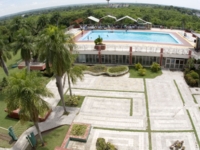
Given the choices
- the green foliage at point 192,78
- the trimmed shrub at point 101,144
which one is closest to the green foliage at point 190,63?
the green foliage at point 192,78

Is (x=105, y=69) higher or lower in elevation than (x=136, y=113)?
higher

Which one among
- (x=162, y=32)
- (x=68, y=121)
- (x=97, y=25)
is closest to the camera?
(x=68, y=121)

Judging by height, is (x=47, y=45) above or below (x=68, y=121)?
above

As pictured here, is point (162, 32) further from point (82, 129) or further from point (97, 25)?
point (82, 129)

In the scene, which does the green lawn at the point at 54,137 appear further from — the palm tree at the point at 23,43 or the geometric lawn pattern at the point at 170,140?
the palm tree at the point at 23,43

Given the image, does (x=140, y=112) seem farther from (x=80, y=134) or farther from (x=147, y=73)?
(x=147, y=73)

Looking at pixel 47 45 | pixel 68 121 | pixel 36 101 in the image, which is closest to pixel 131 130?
pixel 68 121

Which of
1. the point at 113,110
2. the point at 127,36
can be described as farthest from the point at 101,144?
the point at 127,36
